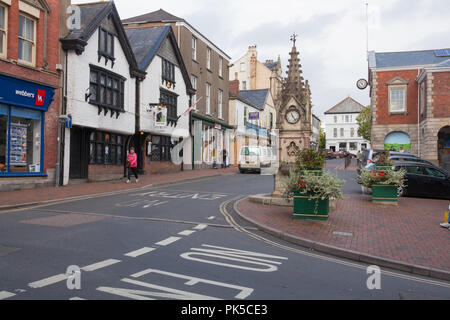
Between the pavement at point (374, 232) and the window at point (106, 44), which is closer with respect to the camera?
the pavement at point (374, 232)

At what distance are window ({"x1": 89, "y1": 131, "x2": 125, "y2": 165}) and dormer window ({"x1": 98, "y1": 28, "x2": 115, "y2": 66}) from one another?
3952 millimetres

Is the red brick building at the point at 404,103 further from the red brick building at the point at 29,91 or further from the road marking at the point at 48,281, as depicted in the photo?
the road marking at the point at 48,281

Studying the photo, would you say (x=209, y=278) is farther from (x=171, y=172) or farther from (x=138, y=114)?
(x=171, y=172)

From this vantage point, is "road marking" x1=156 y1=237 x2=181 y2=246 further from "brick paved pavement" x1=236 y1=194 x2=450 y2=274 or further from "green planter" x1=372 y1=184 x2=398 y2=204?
"green planter" x1=372 y1=184 x2=398 y2=204

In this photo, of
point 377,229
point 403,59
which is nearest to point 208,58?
point 403,59

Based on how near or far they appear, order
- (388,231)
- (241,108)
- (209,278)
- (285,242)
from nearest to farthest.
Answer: (209,278) < (285,242) < (388,231) < (241,108)

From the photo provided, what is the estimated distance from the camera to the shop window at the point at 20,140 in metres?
14.2

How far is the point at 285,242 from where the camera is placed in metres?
7.45

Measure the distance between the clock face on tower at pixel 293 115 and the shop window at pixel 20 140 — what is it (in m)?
12.8

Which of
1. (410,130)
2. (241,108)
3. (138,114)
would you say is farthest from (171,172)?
(410,130)

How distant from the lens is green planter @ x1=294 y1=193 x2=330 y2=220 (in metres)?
9.09

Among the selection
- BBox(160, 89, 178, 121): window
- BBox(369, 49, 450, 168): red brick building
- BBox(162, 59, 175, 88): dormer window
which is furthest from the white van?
BBox(369, 49, 450, 168): red brick building

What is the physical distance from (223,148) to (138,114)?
15631 millimetres

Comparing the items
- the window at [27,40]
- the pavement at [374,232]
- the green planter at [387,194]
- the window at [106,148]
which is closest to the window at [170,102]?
the window at [106,148]
